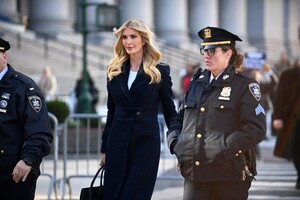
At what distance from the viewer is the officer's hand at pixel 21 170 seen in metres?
6.66

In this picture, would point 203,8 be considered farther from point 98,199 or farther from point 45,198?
point 98,199

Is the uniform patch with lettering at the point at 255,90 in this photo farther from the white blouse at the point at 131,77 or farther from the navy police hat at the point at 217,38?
the white blouse at the point at 131,77

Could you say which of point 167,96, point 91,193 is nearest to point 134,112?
point 167,96

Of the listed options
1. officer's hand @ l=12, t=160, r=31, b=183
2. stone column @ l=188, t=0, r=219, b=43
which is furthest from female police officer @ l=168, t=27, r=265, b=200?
A: stone column @ l=188, t=0, r=219, b=43

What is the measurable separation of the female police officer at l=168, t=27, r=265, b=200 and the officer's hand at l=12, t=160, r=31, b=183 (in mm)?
1034

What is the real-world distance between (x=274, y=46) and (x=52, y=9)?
2642 centimetres

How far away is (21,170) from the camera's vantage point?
6.67m

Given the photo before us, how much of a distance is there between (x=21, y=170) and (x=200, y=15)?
1855 inches

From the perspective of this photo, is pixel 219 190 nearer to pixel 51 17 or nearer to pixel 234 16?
pixel 51 17

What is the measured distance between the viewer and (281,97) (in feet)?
39.9

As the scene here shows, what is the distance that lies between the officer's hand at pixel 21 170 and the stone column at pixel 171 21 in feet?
137

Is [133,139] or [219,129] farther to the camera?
[133,139]

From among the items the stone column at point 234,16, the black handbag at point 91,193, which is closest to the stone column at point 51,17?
the stone column at point 234,16

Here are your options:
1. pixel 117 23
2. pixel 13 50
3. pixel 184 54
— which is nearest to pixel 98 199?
pixel 117 23
